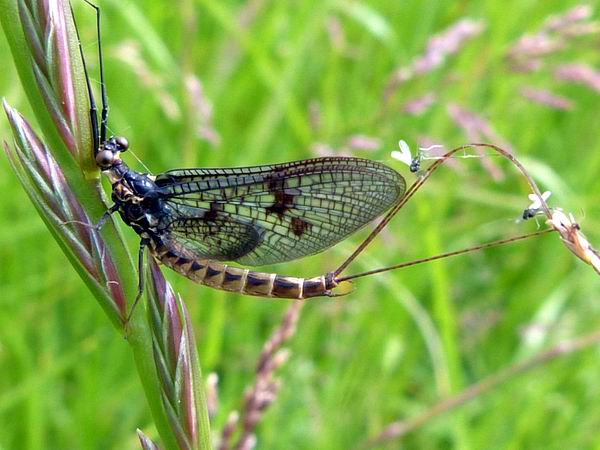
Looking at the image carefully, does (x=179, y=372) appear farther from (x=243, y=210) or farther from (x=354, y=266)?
(x=354, y=266)

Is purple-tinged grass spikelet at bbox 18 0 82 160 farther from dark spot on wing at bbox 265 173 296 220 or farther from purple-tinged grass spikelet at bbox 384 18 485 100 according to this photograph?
purple-tinged grass spikelet at bbox 384 18 485 100

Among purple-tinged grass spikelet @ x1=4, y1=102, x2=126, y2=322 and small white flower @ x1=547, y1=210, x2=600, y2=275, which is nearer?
small white flower @ x1=547, y1=210, x2=600, y2=275

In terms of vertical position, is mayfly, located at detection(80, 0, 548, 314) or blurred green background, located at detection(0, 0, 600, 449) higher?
blurred green background, located at detection(0, 0, 600, 449)

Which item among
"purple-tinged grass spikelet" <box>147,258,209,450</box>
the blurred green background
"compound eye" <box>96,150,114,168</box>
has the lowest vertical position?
"purple-tinged grass spikelet" <box>147,258,209,450</box>

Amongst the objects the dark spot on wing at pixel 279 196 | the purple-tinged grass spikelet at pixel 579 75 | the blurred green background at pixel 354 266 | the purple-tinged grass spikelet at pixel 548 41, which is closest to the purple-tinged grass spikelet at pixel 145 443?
the dark spot on wing at pixel 279 196

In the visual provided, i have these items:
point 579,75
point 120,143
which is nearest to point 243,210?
point 120,143

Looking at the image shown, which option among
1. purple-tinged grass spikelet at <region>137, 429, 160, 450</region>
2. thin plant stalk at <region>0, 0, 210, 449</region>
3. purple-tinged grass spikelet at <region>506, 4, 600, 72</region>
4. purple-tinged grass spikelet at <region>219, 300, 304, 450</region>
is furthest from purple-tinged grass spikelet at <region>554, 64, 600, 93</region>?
purple-tinged grass spikelet at <region>137, 429, 160, 450</region>
